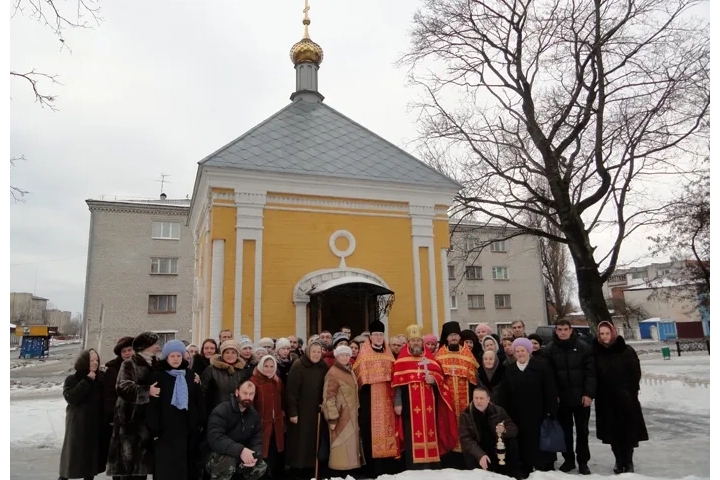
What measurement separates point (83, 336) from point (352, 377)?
22253 mm

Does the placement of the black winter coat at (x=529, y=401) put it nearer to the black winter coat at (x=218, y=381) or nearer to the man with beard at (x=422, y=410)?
the man with beard at (x=422, y=410)

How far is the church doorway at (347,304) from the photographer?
10000 mm

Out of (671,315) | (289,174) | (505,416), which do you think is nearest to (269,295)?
(289,174)

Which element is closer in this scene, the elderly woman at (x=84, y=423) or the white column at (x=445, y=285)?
the elderly woman at (x=84, y=423)

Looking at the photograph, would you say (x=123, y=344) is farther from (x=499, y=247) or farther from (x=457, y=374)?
(x=499, y=247)

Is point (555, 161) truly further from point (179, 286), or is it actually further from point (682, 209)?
point (179, 286)

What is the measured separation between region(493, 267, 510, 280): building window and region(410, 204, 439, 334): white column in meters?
20.5

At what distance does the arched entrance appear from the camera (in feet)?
33.0

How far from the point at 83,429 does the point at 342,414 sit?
262 cm

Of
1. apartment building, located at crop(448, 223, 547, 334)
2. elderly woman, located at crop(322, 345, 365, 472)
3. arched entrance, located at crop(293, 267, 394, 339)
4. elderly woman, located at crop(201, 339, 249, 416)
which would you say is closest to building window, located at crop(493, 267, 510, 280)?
apartment building, located at crop(448, 223, 547, 334)

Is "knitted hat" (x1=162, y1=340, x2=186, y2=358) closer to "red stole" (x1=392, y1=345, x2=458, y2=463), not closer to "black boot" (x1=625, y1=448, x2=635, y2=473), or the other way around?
"red stole" (x1=392, y1=345, x2=458, y2=463)

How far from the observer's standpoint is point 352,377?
5543 millimetres

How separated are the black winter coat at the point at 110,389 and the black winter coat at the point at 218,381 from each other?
0.98m

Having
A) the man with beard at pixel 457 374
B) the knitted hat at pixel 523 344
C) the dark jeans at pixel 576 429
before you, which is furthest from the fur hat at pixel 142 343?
the dark jeans at pixel 576 429
